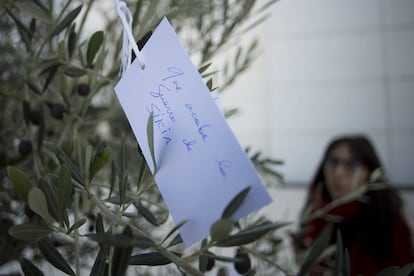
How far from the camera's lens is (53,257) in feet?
1.03

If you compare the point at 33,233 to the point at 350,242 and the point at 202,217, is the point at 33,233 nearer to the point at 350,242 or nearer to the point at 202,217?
the point at 202,217

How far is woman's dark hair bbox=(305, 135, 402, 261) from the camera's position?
1516mm

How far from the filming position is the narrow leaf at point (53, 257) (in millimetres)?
311

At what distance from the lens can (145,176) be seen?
0.34 metres

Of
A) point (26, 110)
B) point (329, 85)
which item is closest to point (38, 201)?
point (26, 110)

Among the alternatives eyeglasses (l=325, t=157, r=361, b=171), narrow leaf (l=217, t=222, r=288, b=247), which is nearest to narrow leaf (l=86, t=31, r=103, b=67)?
narrow leaf (l=217, t=222, r=288, b=247)

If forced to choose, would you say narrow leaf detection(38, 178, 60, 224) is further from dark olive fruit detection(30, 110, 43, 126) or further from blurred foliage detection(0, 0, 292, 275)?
dark olive fruit detection(30, 110, 43, 126)

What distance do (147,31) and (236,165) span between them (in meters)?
0.14

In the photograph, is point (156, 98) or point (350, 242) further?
point (350, 242)

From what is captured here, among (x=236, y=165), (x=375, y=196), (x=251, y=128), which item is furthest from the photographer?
(x=251, y=128)

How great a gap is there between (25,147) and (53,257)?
21 cm

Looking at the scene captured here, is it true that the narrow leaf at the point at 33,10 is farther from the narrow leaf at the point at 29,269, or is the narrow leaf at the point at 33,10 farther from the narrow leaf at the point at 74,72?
the narrow leaf at the point at 29,269

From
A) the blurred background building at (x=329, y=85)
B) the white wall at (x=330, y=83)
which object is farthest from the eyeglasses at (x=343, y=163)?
the white wall at (x=330, y=83)

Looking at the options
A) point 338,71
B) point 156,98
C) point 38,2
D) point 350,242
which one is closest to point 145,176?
point 156,98
